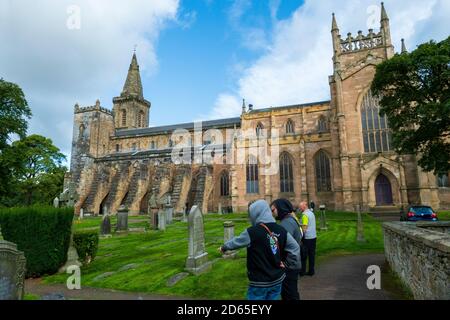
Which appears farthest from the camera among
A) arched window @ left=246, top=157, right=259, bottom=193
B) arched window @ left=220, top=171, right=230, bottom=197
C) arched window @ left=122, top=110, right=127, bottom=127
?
arched window @ left=122, top=110, right=127, bottom=127

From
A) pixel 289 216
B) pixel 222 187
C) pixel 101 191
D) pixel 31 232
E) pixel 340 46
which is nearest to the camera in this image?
pixel 289 216

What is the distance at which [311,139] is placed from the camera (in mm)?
32219

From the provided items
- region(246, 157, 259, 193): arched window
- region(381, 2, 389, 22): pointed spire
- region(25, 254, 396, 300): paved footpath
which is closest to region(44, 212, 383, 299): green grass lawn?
region(25, 254, 396, 300): paved footpath

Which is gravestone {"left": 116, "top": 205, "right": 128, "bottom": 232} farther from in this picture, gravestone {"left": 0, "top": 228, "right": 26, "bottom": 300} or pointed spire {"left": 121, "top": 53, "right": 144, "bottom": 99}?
pointed spire {"left": 121, "top": 53, "right": 144, "bottom": 99}

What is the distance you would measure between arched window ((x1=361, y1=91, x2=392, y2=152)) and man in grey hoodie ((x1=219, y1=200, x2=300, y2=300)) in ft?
96.3

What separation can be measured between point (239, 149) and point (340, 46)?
17123 mm

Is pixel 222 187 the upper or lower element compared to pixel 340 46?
lower

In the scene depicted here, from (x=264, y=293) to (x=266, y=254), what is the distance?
475mm

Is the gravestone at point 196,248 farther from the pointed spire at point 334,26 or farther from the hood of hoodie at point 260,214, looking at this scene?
the pointed spire at point 334,26

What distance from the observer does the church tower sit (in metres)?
53.6

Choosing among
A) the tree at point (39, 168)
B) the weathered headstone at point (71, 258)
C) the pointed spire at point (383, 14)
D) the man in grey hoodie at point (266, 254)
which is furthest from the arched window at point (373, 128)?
the tree at point (39, 168)
